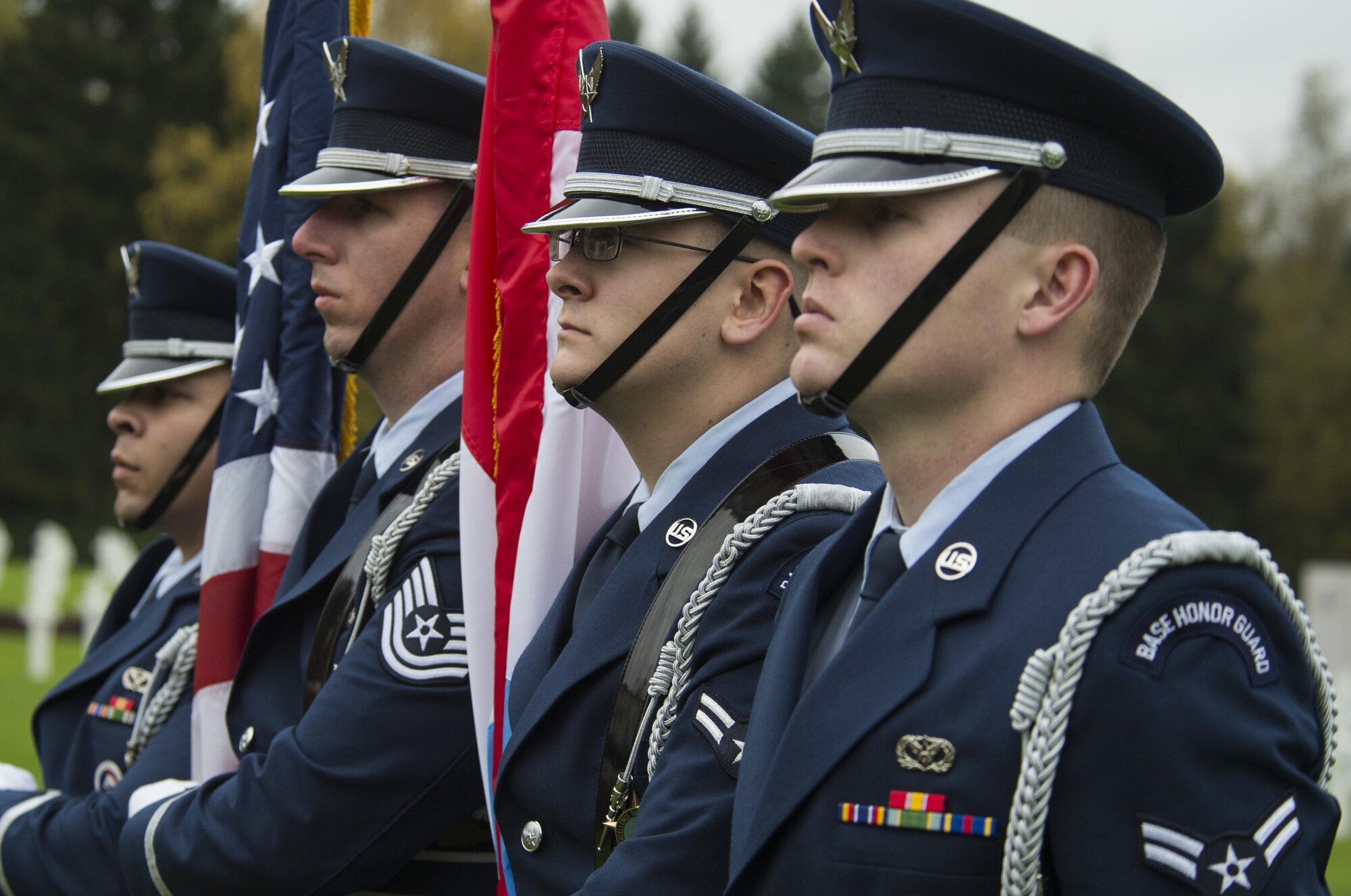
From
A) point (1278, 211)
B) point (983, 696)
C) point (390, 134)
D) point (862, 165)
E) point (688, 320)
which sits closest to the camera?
point (983, 696)

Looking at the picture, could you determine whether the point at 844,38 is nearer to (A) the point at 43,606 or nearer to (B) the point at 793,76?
(A) the point at 43,606

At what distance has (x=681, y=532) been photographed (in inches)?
120

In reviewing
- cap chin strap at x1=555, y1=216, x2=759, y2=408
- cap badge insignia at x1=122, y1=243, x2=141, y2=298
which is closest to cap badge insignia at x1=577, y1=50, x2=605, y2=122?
cap chin strap at x1=555, y1=216, x2=759, y2=408

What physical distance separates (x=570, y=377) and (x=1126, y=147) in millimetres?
1261

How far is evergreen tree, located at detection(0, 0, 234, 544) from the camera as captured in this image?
40.2 metres

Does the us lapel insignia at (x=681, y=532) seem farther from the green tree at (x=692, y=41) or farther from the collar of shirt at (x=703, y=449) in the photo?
the green tree at (x=692, y=41)

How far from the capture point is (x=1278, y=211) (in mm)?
40062

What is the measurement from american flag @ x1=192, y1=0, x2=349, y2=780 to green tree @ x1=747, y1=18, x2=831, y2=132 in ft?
118

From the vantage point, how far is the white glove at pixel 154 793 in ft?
12.5

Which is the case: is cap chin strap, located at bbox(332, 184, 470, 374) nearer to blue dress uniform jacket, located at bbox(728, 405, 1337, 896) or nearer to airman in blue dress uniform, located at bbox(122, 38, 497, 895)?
airman in blue dress uniform, located at bbox(122, 38, 497, 895)

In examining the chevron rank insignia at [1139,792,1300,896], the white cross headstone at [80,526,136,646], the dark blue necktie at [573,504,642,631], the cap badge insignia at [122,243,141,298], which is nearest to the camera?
the chevron rank insignia at [1139,792,1300,896]

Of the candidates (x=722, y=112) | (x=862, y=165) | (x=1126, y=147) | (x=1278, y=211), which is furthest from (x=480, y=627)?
(x=1278, y=211)

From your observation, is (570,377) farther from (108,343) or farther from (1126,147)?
(108,343)

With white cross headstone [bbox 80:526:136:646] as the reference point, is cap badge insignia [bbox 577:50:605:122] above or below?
above
